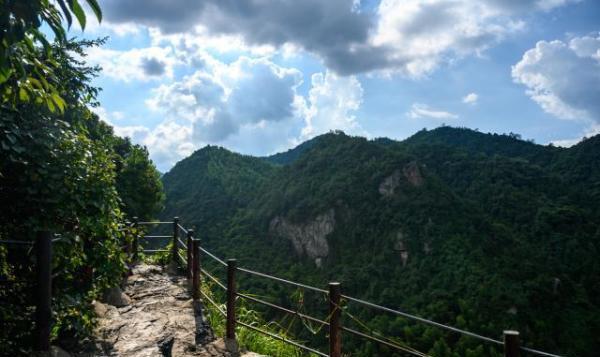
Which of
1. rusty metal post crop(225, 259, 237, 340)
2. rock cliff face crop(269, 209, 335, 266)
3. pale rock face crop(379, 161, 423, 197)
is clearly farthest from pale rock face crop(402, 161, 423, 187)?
rusty metal post crop(225, 259, 237, 340)

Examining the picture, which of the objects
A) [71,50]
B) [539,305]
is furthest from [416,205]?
[71,50]

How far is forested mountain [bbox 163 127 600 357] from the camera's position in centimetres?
→ 4862

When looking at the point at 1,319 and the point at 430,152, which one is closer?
the point at 1,319

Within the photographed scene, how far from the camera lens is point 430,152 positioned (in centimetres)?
9962

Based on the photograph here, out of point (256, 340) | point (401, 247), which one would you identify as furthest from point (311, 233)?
point (256, 340)

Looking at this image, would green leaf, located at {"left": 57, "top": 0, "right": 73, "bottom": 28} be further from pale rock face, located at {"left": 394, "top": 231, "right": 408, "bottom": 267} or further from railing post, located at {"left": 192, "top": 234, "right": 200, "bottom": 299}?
pale rock face, located at {"left": 394, "top": 231, "right": 408, "bottom": 267}

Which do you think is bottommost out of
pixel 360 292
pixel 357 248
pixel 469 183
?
pixel 360 292

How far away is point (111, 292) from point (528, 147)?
4405 inches

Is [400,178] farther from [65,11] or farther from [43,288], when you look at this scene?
[65,11]

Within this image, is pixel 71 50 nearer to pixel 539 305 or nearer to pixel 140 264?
pixel 140 264

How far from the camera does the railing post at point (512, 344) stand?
276cm

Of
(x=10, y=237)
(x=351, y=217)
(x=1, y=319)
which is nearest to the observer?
(x=1, y=319)

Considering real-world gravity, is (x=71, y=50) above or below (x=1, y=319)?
above

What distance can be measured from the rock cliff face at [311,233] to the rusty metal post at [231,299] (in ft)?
223
